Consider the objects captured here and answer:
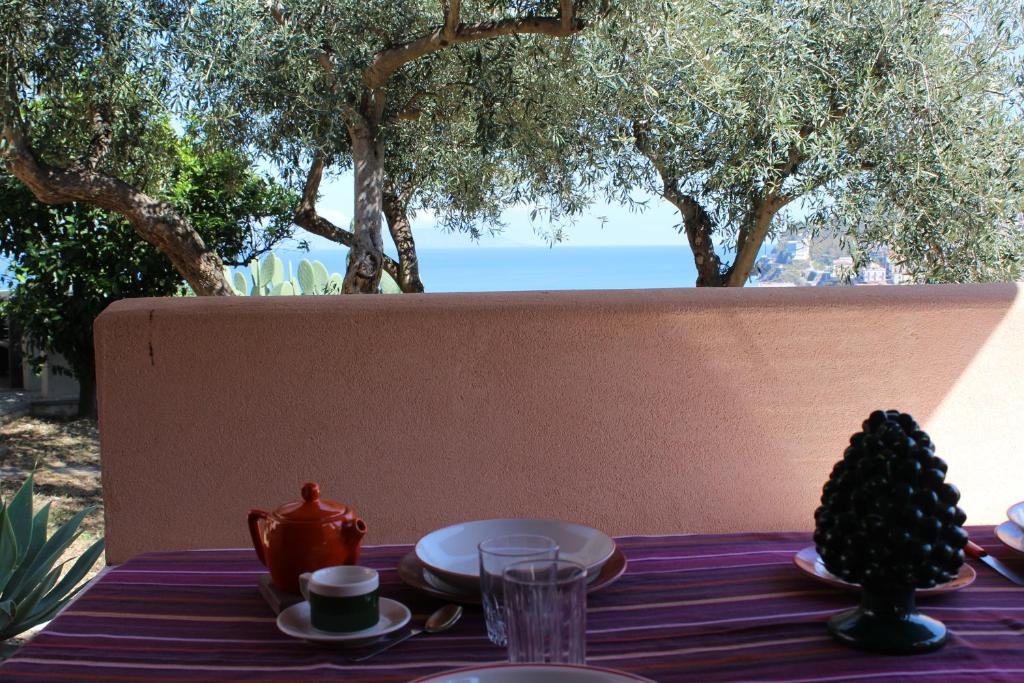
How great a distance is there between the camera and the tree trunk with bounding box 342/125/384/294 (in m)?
4.93

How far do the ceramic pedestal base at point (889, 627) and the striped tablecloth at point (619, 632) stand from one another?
12 millimetres

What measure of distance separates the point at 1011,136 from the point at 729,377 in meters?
3.19

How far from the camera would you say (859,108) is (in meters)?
4.51

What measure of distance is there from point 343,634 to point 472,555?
231 millimetres

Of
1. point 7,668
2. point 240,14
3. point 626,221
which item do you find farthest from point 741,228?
point 7,668

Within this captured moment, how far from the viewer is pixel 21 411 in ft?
19.9

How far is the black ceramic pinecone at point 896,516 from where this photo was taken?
2.91ft

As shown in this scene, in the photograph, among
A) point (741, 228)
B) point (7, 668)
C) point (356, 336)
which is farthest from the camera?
point (741, 228)

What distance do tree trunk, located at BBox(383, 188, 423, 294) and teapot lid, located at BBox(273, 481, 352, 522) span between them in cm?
479

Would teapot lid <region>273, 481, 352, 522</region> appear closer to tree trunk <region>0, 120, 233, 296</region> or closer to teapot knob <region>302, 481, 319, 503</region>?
teapot knob <region>302, 481, 319, 503</region>

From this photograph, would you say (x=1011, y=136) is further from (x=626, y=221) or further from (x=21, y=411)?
(x=21, y=411)

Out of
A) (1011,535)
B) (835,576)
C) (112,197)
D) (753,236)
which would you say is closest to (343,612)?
(835,576)

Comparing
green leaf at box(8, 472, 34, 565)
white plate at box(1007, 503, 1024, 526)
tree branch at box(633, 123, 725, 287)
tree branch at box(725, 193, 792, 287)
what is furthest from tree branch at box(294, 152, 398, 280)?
white plate at box(1007, 503, 1024, 526)

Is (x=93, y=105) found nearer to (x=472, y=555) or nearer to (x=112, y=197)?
(x=112, y=197)
